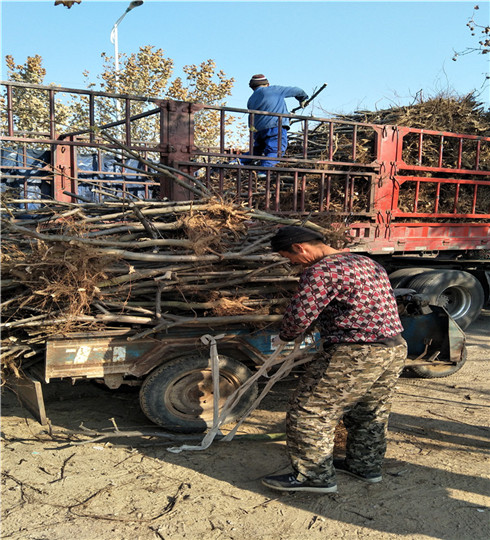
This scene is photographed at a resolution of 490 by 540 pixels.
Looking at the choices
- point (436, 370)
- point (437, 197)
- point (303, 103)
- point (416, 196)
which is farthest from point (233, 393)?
point (303, 103)

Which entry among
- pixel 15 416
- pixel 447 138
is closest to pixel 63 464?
pixel 15 416

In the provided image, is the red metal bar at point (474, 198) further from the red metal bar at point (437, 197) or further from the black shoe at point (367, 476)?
the black shoe at point (367, 476)

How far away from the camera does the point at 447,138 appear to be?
6.44 metres

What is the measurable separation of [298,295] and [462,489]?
5.57 feet

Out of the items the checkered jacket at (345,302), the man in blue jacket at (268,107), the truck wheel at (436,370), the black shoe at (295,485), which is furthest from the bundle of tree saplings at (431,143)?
the black shoe at (295,485)

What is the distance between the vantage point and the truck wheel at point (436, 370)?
503 centimetres

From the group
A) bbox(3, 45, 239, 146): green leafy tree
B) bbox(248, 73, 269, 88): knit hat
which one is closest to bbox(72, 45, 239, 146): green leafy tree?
bbox(3, 45, 239, 146): green leafy tree

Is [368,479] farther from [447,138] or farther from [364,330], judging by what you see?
[447,138]

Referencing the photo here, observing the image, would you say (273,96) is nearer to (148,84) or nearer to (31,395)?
(31,395)

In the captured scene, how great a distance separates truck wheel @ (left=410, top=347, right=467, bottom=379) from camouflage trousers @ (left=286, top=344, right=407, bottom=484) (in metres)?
2.14

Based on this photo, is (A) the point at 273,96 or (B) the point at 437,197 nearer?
(B) the point at 437,197

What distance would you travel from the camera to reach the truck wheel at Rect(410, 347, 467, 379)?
503 centimetres

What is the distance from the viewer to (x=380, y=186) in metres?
5.68

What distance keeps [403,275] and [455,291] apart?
1.03m
